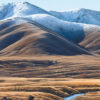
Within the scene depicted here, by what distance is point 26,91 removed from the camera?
9762 cm

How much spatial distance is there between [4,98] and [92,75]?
356ft

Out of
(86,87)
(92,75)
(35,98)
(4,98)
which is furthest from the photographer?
(92,75)

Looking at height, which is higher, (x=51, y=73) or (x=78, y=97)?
(x=51, y=73)

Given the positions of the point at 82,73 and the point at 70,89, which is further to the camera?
the point at 82,73

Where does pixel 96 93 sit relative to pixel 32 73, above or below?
below

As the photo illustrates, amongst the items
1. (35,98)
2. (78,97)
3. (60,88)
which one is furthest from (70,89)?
(35,98)

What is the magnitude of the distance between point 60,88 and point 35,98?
16.6 metres

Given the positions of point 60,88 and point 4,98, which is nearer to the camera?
point 4,98

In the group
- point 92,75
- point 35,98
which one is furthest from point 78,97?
point 92,75

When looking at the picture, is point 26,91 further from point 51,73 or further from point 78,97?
point 51,73

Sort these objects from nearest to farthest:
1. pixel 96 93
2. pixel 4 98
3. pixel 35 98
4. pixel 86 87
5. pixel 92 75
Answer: pixel 4 98, pixel 35 98, pixel 96 93, pixel 86 87, pixel 92 75

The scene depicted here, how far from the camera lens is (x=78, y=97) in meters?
91.3

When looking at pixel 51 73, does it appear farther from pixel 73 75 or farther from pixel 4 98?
pixel 4 98

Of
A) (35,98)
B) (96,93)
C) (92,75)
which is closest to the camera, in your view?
(35,98)
